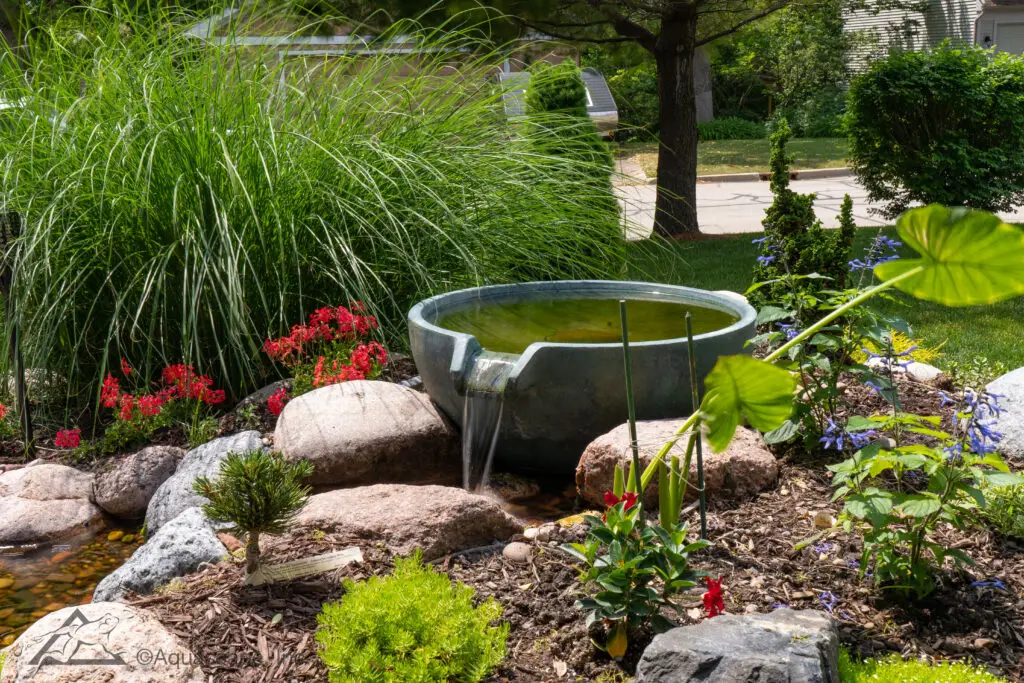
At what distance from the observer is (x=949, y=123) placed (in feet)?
34.2

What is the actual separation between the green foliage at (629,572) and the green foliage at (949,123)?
9047 millimetres

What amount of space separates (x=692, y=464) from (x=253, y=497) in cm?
152

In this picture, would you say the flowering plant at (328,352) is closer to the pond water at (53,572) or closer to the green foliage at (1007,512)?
the pond water at (53,572)

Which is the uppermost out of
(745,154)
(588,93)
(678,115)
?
(588,93)

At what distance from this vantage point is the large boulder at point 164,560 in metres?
3.07

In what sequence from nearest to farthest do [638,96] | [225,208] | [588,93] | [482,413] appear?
[482,413], [225,208], [588,93], [638,96]

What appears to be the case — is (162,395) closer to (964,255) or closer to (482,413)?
(482,413)

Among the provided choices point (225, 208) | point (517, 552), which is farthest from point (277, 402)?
point (517, 552)

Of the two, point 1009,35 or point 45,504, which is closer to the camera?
point 45,504

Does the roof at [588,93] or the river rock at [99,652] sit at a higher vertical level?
the roof at [588,93]

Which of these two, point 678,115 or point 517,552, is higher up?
point 678,115

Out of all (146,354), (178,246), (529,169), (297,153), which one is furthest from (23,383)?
(529,169)

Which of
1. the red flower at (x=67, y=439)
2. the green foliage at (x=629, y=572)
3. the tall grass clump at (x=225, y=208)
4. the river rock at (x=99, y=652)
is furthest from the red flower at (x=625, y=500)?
the red flower at (x=67, y=439)

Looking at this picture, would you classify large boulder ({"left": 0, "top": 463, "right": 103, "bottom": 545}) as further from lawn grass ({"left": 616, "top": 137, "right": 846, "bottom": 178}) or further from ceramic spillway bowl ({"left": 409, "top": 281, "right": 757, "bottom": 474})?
lawn grass ({"left": 616, "top": 137, "right": 846, "bottom": 178})
